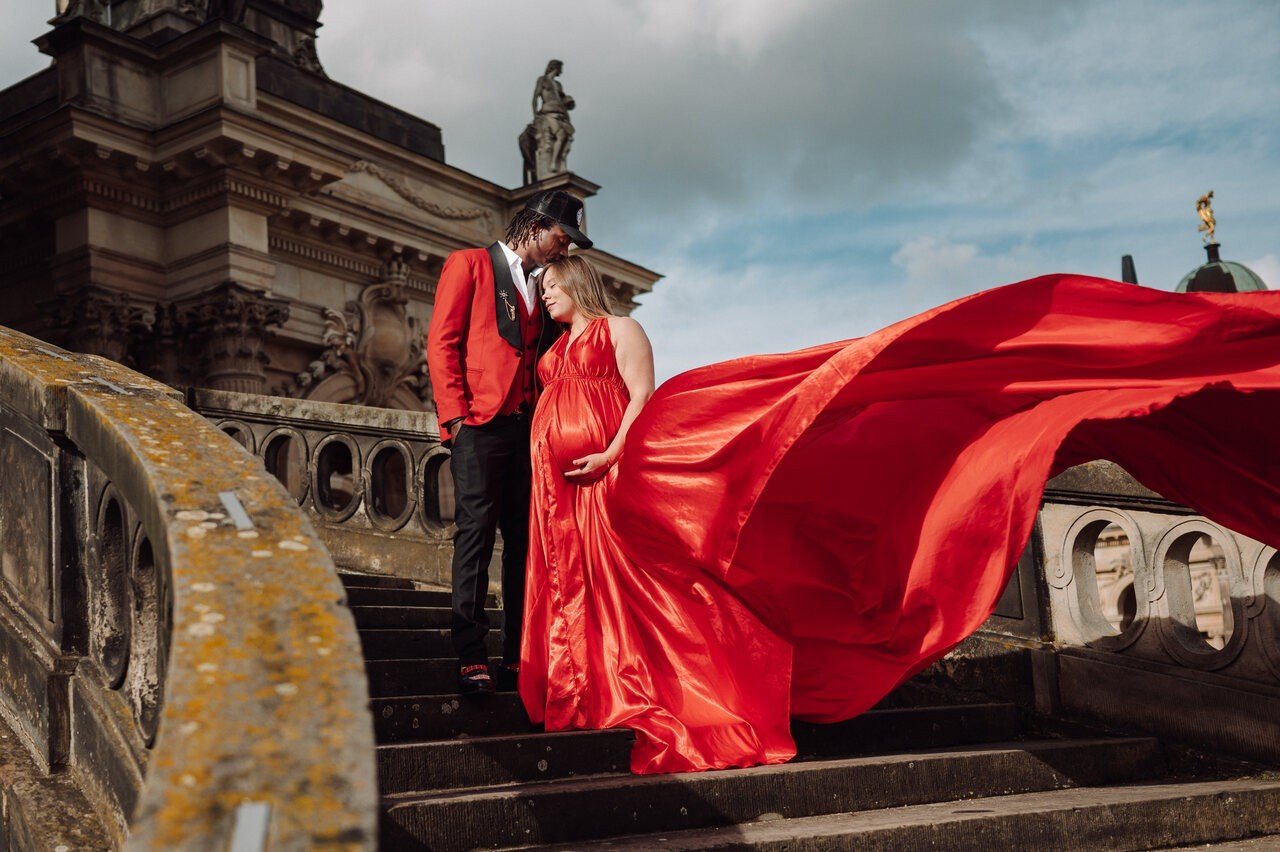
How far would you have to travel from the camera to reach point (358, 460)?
8.88 meters

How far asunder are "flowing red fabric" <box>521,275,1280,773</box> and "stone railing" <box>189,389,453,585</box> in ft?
12.2

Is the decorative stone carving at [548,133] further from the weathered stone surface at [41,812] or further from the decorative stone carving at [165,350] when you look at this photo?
the weathered stone surface at [41,812]

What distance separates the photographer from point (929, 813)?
3986mm

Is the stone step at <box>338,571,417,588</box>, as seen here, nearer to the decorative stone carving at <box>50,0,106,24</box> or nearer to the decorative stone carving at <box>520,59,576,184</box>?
the decorative stone carving at <box>50,0,106,24</box>

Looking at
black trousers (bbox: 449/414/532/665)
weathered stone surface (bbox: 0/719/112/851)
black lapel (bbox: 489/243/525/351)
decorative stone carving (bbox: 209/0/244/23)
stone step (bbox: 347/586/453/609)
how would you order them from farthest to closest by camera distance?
1. decorative stone carving (bbox: 209/0/244/23)
2. stone step (bbox: 347/586/453/609)
3. black lapel (bbox: 489/243/525/351)
4. black trousers (bbox: 449/414/532/665)
5. weathered stone surface (bbox: 0/719/112/851)

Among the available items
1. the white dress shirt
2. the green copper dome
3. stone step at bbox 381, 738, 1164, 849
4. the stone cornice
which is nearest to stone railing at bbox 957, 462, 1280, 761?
stone step at bbox 381, 738, 1164, 849

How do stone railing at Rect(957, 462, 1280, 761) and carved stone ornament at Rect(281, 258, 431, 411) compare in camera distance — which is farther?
carved stone ornament at Rect(281, 258, 431, 411)

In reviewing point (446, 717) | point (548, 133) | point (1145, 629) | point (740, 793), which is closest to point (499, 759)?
point (446, 717)

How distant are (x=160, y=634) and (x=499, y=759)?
142cm

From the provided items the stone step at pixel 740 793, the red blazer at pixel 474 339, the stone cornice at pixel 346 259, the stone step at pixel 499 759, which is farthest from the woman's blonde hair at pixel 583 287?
the stone cornice at pixel 346 259

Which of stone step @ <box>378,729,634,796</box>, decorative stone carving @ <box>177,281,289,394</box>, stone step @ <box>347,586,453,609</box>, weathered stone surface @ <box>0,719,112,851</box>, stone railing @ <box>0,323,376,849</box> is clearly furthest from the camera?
decorative stone carving @ <box>177,281,289,394</box>

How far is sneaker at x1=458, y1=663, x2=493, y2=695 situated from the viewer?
4.78 metres

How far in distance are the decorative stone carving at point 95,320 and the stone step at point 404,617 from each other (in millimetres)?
12042

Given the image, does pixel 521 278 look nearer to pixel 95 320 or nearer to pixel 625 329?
pixel 625 329
